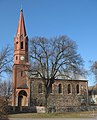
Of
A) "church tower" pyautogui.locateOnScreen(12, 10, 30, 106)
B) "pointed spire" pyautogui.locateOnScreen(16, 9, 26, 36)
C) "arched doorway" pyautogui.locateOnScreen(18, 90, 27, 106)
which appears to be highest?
"pointed spire" pyautogui.locateOnScreen(16, 9, 26, 36)

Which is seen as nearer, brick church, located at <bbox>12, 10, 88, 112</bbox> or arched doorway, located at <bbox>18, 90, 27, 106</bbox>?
brick church, located at <bbox>12, 10, 88, 112</bbox>

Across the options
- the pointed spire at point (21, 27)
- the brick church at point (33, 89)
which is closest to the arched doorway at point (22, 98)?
the brick church at point (33, 89)

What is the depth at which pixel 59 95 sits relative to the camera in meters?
66.2

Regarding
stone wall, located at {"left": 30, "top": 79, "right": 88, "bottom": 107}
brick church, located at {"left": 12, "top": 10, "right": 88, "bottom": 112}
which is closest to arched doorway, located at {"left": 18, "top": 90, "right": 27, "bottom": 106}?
brick church, located at {"left": 12, "top": 10, "right": 88, "bottom": 112}

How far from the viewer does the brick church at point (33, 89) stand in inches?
2436

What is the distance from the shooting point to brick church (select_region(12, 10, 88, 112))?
61869 mm

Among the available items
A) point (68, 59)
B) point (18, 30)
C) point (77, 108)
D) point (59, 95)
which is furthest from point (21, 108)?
point (18, 30)

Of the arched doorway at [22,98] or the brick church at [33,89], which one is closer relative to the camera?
the brick church at [33,89]

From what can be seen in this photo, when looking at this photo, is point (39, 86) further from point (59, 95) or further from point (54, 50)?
point (54, 50)

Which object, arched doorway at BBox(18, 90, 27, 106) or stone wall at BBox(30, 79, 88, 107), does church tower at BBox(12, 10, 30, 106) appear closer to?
arched doorway at BBox(18, 90, 27, 106)

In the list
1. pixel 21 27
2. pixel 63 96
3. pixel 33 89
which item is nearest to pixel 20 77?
pixel 33 89

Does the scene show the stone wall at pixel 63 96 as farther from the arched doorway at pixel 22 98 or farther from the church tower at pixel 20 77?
the arched doorway at pixel 22 98

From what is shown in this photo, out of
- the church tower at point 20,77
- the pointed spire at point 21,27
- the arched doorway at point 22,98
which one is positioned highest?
the pointed spire at point 21,27

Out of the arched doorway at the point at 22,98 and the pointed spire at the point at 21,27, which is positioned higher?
the pointed spire at the point at 21,27
